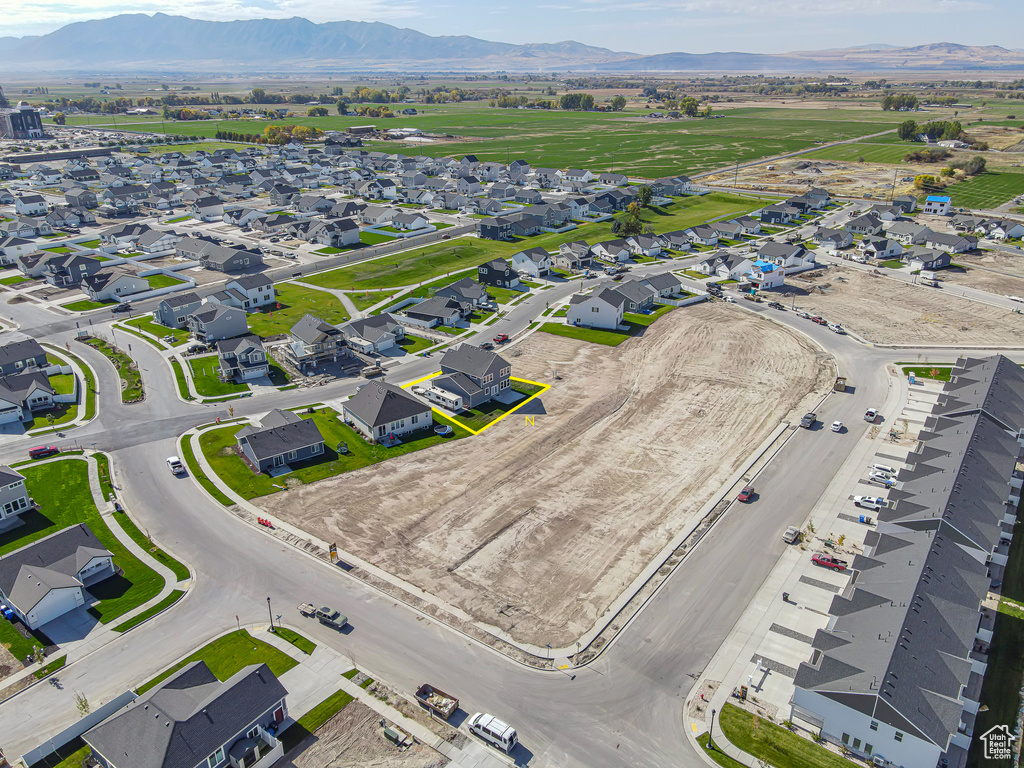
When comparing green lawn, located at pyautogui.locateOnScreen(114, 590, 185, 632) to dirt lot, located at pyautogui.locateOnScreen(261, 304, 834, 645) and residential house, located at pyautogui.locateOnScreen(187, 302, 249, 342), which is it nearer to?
dirt lot, located at pyautogui.locateOnScreen(261, 304, 834, 645)

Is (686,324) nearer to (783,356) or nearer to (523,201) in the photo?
(783,356)

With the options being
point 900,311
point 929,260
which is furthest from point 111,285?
point 929,260

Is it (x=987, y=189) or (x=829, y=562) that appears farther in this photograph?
(x=987, y=189)

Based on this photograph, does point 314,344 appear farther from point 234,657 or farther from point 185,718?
point 185,718

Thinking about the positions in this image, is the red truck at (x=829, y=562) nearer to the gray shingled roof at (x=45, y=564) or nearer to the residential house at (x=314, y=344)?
the gray shingled roof at (x=45, y=564)

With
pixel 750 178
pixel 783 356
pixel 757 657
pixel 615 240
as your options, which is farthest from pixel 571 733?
pixel 750 178

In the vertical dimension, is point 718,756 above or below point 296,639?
below
